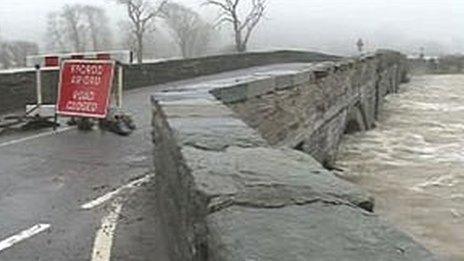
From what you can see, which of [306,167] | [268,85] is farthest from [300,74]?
[306,167]

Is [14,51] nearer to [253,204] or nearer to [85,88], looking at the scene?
[85,88]

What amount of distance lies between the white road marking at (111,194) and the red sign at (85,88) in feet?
12.6

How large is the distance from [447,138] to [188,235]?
22.1m

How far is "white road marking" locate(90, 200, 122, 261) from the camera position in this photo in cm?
565

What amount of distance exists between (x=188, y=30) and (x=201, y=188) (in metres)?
92.5

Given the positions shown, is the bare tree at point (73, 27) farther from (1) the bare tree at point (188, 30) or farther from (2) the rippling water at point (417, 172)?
(2) the rippling water at point (417, 172)

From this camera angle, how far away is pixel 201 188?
11.3ft

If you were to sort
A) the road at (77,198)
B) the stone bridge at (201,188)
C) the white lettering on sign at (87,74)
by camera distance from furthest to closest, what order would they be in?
the white lettering on sign at (87,74), the road at (77,198), the stone bridge at (201,188)

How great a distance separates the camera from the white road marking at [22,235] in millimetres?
5953

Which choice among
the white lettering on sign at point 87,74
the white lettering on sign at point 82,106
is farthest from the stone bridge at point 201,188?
the white lettering on sign at point 87,74

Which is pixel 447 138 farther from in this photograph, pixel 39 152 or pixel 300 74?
pixel 39 152

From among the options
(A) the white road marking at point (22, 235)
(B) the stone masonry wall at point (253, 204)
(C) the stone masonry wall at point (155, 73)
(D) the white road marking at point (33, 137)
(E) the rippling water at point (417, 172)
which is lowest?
(E) the rippling water at point (417, 172)

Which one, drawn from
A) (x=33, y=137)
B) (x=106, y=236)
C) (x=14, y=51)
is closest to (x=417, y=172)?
(x=33, y=137)

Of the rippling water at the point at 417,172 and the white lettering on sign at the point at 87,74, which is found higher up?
the white lettering on sign at the point at 87,74
